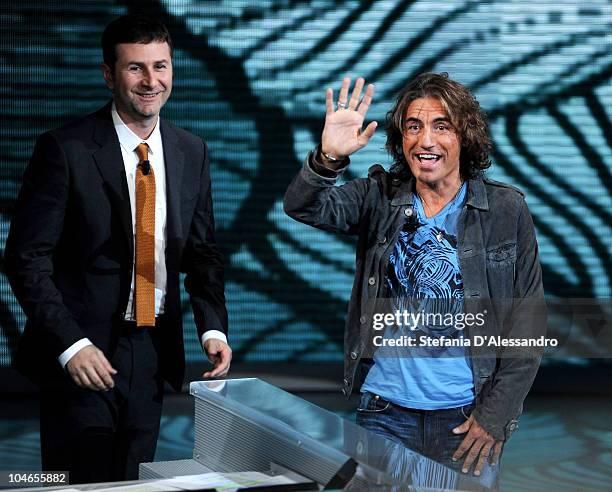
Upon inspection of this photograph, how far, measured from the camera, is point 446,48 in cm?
632

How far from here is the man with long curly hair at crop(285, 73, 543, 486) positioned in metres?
2.51

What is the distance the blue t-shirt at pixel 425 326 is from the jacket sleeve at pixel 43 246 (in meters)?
0.74

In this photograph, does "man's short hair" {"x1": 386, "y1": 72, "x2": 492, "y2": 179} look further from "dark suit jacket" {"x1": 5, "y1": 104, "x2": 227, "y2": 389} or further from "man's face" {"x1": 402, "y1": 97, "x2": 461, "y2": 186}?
"dark suit jacket" {"x1": 5, "y1": 104, "x2": 227, "y2": 389}

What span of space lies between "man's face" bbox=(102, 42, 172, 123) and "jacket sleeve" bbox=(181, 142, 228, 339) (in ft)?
0.79

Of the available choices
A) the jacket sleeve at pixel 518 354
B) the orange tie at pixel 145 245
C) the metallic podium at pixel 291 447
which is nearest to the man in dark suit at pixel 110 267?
the orange tie at pixel 145 245

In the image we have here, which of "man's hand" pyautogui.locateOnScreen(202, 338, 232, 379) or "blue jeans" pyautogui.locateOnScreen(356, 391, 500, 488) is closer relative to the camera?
"blue jeans" pyautogui.locateOnScreen(356, 391, 500, 488)

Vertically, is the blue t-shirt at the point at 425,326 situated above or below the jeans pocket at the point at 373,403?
above

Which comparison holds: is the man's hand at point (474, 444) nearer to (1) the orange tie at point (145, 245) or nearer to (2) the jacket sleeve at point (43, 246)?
(1) the orange tie at point (145, 245)

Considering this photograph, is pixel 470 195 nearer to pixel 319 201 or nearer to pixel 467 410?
pixel 319 201

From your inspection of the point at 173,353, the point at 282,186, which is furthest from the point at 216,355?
the point at 282,186

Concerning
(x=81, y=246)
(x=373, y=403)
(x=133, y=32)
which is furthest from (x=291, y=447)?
(x=133, y=32)

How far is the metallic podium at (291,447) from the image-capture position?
1.80m

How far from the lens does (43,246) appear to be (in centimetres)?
274

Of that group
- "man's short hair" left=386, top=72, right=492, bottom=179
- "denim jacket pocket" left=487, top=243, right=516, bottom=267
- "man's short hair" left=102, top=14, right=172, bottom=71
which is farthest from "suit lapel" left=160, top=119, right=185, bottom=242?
"denim jacket pocket" left=487, top=243, right=516, bottom=267
